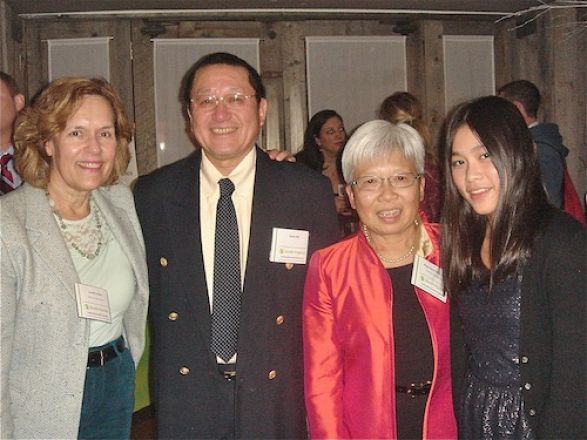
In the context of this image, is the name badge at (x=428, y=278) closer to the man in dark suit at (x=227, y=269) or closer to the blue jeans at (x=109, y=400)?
the man in dark suit at (x=227, y=269)

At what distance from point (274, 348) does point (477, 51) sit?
611 cm

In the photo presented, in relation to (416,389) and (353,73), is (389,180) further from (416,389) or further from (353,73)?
(353,73)

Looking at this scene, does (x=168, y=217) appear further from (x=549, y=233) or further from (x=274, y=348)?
(x=549, y=233)

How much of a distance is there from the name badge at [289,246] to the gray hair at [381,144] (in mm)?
308

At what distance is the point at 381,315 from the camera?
2.08 m

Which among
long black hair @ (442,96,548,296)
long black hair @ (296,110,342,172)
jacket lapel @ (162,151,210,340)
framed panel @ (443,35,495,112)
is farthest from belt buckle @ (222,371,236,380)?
framed panel @ (443,35,495,112)

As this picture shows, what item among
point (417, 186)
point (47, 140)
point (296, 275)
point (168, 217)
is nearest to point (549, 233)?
point (417, 186)

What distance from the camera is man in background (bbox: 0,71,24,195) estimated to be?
3217 millimetres

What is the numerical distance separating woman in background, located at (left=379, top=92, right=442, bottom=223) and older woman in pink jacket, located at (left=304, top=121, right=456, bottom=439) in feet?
2.77

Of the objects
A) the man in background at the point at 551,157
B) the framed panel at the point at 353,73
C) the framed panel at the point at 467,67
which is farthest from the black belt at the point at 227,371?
the framed panel at the point at 467,67

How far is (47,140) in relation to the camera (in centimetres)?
217

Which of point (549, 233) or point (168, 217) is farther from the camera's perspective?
point (168, 217)

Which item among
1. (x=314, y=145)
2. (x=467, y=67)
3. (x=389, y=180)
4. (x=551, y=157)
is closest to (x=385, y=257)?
(x=389, y=180)

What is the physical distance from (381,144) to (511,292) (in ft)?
2.25
